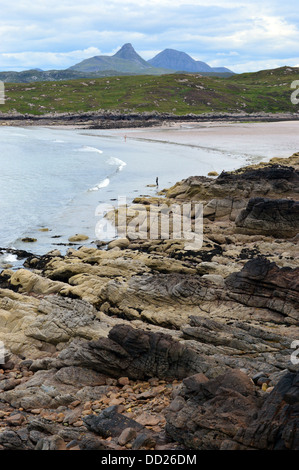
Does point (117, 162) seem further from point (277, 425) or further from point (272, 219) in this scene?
point (277, 425)

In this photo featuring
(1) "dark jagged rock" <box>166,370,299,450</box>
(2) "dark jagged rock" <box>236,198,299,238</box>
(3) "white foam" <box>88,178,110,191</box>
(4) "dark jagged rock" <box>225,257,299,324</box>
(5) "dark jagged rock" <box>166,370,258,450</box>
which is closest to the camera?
(1) "dark jagged rock" <box>166,370,299,450</box>

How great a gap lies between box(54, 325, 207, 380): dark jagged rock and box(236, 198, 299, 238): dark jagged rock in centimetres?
1434

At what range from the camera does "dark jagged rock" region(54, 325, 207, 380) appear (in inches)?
487

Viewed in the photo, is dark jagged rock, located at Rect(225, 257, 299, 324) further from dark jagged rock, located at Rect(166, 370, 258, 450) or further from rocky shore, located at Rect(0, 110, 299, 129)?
rocky shore, located at Rect(0, 110, 299, 129)

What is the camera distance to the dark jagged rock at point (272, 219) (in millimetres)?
25516

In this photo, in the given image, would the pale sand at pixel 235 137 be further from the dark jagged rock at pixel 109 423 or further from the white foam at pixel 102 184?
the dark jagged rock at pixel 109 423

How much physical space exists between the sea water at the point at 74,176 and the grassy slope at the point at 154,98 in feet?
220

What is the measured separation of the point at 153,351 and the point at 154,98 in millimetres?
164167

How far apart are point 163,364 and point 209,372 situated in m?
1.42

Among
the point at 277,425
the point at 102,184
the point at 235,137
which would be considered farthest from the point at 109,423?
the point at 235,137

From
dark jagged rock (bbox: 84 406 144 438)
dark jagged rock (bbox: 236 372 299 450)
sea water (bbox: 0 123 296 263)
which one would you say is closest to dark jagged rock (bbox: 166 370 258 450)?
dark jagged rock (bbox: 236 372 299 450)

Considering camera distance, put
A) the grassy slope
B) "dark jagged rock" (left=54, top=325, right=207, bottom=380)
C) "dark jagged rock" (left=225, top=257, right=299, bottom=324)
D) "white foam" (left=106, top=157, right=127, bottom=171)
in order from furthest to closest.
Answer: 1. the grassy slope
2. "white foam" (left=106, top=157, right=127, bottom=171)
3. "dark jagged rock" (left=225, top=257, right=299, bottom=324)
4. "dark jagged rock" (left=54, top=325, right=207, bottom=380)
